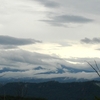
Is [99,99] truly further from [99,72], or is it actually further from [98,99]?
[99,72]

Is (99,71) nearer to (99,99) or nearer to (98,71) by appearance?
(98,71)

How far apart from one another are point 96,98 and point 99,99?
0.59 feet

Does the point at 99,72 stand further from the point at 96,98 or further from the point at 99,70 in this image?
the point at 96,98

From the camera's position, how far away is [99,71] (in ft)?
57.6

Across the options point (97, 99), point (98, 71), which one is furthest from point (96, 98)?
point (98, 71)

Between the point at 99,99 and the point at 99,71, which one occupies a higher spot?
the point at 99,71

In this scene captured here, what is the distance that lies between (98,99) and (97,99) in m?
0.06

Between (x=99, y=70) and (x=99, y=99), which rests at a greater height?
(x=99, y=70)

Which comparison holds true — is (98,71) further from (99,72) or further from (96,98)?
(96,98)

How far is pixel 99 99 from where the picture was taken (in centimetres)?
1819

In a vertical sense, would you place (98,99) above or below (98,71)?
below

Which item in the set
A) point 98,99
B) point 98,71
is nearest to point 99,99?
point 98,99

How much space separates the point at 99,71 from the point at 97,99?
1788 mm

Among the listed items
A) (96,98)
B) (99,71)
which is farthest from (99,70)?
(96,98)
